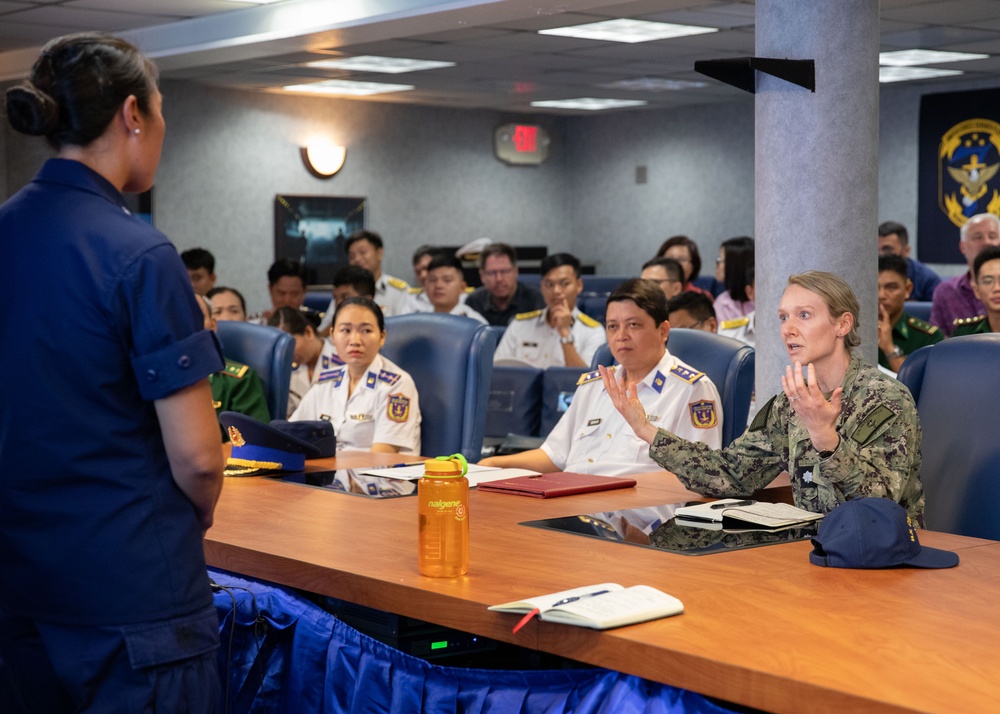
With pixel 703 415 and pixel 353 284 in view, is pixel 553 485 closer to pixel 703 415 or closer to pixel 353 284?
pixel 703 415

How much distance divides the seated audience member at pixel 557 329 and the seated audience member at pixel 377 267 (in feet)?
5.11

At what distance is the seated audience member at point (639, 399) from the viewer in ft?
12.5

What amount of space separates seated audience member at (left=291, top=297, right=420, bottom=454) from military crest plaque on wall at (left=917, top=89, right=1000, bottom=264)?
8.00 meters

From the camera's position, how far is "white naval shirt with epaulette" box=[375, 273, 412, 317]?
9.09 m

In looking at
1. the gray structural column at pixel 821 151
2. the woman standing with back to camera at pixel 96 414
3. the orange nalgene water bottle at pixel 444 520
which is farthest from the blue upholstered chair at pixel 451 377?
the woman standing with back to camera at pixel 96 414

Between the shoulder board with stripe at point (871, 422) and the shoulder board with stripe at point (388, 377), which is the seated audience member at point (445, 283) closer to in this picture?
the shoulder board with stripe at point (388, 377)

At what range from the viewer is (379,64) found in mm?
9906

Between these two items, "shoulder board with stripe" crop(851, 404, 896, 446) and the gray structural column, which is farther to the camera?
the gray structural column

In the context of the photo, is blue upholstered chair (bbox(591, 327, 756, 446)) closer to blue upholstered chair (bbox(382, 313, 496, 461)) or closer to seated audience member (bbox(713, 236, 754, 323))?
blue upholstered chair (bbox(382, 313, 496, 461))

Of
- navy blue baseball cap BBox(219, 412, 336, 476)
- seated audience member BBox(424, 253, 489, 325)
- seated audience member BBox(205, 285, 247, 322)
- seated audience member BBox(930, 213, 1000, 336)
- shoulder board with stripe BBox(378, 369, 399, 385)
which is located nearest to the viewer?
navy blue baseball cap BBox(219, 412, 336, 476)

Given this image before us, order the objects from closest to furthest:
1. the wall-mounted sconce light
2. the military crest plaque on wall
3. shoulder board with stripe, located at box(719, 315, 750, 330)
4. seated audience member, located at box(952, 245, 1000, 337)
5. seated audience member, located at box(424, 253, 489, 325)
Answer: seated audience member, located at box(952, 245, 1000, 337) → shoulder board with stripe, located at box(719, 315, 750, 330) → seated audience member, located at box(424, 253, 489, 325) → the military crest plaque on wall → the wall-mounted sconce light

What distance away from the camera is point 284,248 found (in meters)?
11.8

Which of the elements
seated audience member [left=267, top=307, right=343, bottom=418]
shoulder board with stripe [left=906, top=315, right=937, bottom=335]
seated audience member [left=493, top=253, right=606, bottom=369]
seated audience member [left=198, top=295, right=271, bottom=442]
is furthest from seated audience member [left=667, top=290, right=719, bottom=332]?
seated audience member [left=493, top=253, right=606, bottom=369]

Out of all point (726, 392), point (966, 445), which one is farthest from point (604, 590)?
point (726, 392)
